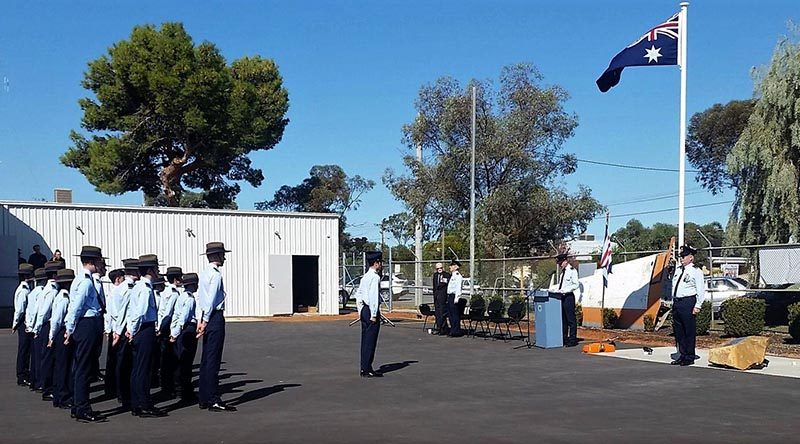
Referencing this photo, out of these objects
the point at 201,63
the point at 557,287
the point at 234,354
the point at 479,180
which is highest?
the point at 201,63

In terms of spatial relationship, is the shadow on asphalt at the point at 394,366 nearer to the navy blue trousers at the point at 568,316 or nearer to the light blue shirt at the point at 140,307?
the navy blue trousers at the point at 568,316

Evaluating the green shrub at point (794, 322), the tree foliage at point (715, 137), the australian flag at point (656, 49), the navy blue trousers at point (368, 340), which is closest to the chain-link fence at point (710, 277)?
the green shrub at point (794, 322)

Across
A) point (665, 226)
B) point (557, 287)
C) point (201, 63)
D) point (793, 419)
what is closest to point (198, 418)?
point (793, 419)

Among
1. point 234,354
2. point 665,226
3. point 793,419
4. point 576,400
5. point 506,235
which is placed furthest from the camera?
point 665,226

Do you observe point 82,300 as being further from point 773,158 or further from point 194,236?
point 773,158

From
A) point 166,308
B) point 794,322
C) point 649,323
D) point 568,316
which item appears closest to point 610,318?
point 649,323

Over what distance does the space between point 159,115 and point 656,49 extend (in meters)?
26.7

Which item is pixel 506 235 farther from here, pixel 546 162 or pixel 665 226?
pixel 665 226

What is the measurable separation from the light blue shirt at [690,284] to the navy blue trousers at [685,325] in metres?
0.09

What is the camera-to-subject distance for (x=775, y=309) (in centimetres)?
2167

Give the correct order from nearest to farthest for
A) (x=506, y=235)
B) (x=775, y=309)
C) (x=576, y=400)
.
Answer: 1. (x=576, y=400)
2. (x=775, y=309)
3. (x=506, y=235)

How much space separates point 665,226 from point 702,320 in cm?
6551

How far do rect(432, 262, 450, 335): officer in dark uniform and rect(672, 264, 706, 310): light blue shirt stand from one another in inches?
300

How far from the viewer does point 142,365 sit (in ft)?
32.2
